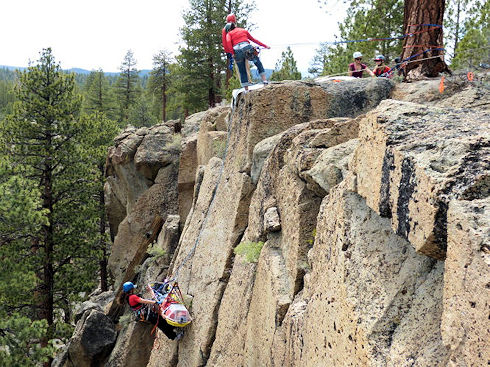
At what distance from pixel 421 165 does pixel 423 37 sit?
860cm

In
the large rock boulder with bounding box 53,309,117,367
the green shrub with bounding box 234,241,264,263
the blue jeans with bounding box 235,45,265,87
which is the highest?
the blue jeans with bounding box 235,45,265,87

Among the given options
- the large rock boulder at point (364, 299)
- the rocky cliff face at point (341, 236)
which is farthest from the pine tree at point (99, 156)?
the large rock boulder at point (364, 299)

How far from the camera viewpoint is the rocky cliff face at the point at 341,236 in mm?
2746

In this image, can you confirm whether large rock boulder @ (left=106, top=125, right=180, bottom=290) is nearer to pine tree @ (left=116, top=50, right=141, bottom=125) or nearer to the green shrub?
the green shrub

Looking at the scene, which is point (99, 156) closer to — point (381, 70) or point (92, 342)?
point (92, 342)

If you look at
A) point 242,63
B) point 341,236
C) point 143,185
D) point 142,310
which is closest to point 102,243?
point 143,185

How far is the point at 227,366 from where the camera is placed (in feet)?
23.4

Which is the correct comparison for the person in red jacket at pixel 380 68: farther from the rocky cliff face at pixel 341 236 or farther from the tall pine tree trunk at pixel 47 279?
the tall pine tree trunk at pixel 47 279

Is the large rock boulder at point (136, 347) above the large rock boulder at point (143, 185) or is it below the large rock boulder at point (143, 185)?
below

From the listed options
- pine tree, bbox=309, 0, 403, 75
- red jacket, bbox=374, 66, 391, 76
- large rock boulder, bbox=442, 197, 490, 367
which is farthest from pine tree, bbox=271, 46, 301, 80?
large rock boulder, bbox=442, 197, 490, 367

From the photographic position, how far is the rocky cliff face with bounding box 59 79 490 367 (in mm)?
2746

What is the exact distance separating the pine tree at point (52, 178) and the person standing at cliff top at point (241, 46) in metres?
11.3

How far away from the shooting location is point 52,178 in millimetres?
18453

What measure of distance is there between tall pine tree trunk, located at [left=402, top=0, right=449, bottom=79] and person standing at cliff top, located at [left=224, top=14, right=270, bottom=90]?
4.01 meters
